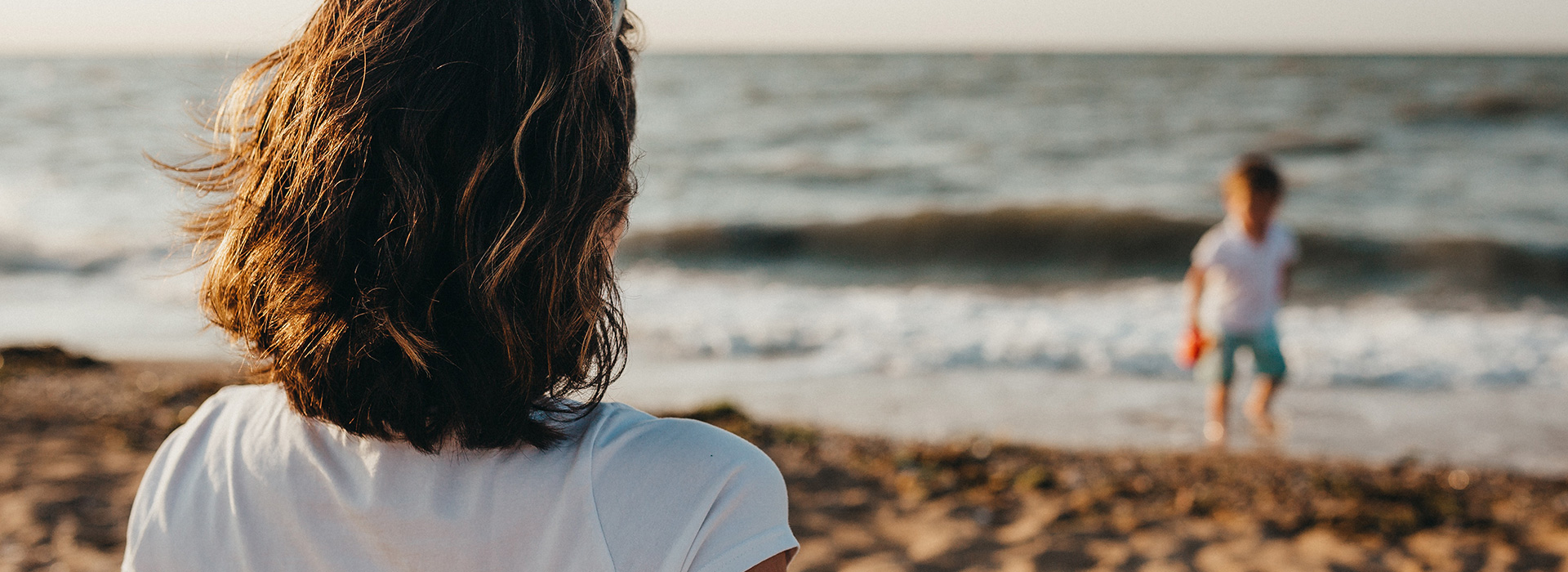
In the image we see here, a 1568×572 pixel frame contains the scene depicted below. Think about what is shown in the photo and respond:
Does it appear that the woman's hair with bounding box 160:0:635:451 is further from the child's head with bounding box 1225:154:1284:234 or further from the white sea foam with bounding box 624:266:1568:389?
the child's head with bounding box 1225:154:1284:234

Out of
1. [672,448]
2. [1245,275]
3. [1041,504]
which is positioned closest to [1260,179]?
[1245,275]

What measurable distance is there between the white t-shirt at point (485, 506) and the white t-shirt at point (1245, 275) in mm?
4656

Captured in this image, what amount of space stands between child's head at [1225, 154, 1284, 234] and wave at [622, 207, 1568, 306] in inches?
180

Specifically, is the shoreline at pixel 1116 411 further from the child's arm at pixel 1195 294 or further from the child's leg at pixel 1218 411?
the child's arm at pixel 1195 294

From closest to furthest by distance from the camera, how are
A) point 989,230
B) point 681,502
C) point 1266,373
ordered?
point 681,502 → point 1266,373 → point 989,230

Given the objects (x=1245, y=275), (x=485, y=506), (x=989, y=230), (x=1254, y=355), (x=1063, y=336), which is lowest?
(x=989, y=230)

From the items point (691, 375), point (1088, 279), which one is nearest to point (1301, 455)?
point (691, 375)

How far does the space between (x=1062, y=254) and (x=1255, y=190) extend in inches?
262

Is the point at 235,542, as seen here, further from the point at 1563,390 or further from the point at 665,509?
the point at 1563,390

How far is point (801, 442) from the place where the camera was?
4586 mm

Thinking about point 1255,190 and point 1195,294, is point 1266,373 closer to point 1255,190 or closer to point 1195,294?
point 1195,294

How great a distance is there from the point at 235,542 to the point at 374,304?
267mm

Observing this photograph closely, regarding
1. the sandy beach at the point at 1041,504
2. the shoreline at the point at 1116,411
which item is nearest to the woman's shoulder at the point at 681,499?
the sandy beach at the point at 1041,504

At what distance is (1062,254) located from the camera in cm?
1141
